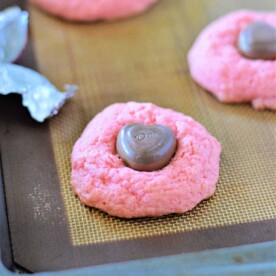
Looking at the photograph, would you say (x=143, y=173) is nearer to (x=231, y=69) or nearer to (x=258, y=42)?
(x=231, y=69)

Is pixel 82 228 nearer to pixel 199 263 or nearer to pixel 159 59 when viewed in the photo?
pixel 199 263

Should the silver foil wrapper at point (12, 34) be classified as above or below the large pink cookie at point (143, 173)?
above

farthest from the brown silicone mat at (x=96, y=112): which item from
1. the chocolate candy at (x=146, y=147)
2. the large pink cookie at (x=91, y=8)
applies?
the chocolate candy at (x=146, y=147)

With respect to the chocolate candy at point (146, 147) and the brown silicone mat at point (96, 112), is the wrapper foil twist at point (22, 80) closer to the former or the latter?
the brown silicone mat at point (96, 112)

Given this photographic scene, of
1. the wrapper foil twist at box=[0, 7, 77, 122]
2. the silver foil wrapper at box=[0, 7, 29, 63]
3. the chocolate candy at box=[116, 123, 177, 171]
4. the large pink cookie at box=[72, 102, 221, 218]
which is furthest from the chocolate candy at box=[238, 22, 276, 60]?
the silver foil wrapper at box=[0, 7, 29, 63]

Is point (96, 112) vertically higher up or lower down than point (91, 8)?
lower down

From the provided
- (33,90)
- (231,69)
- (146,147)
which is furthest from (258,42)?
(33,90)
